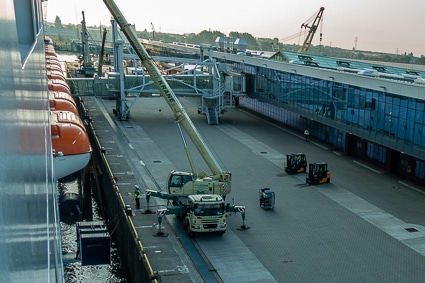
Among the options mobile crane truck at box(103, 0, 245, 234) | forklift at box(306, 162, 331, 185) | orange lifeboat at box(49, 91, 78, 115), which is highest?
orange lifeboat at box(49, 91, 78, 115)

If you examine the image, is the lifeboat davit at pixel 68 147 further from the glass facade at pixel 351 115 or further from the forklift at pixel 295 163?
the glass facade at pixel 351 115

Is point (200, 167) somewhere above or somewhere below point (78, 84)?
below

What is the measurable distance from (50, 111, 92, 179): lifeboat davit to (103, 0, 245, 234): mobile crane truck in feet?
14.9

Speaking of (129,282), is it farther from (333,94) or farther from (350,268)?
(333,94)

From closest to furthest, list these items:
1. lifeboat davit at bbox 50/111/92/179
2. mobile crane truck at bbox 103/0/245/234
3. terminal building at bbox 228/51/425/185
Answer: lifeboat davit at bbox 50/111/92/179 → mobile crane truck at bbox 103/0/245/234 → terminal building at bbox 228/51/425/185

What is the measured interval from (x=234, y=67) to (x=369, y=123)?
29.9 meters

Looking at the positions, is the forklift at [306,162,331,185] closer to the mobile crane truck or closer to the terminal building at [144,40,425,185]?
the terminal building at [144,40,425,185]

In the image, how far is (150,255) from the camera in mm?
21422

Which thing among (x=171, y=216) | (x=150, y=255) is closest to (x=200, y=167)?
(x=171, y=216)

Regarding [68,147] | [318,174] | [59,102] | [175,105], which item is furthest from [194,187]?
[59,102]

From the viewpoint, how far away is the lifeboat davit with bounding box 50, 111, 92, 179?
23172 mm

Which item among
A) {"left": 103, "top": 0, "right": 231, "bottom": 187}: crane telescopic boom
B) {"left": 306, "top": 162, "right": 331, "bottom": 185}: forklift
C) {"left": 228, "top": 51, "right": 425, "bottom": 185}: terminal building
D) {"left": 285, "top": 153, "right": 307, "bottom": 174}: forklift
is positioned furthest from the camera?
{"left": 285, "top": 153, "right": 307, "bottom": 174}: forklift

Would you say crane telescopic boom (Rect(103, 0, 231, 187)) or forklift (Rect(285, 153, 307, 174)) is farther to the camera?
forklift (Rect(285, 153, 307, 174))

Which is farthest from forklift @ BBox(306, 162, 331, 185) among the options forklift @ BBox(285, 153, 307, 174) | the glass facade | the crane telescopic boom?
the crane telescopic boom
